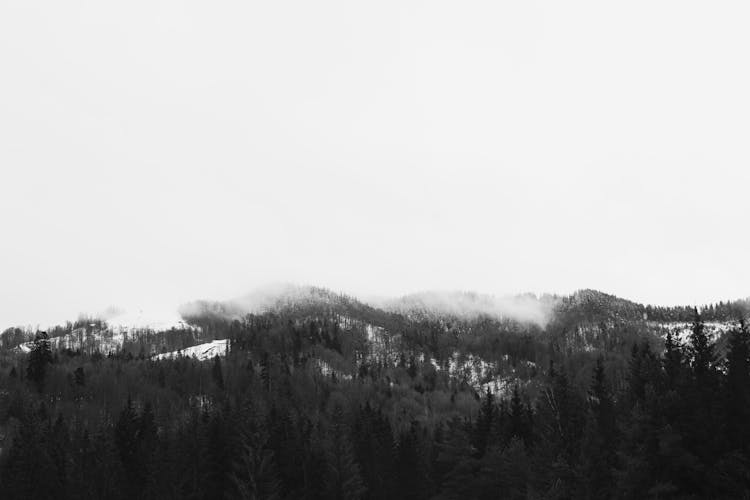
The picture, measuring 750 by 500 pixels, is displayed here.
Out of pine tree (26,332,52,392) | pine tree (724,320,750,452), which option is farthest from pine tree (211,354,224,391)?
pine tree (724,320,750,452)

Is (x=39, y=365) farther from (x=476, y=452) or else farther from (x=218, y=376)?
(x=476, y=452)

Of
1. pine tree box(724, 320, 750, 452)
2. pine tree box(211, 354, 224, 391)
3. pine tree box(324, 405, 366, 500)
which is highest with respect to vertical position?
pine tree box(724, 320, 750, 452)

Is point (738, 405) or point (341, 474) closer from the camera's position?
point (738, 405)

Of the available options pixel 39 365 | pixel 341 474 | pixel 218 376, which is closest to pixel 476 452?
pixel 341 474

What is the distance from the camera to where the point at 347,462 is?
69.6 m

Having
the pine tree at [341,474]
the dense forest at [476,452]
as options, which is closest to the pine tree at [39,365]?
the dense forest at [476,452]

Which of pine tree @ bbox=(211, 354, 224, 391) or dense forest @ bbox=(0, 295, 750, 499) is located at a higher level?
dense forest @ bbox=(0, 295, 750, 499)

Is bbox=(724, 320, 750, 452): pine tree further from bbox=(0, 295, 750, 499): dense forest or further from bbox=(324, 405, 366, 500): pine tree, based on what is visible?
bbox=(324, 405, 366, 500): pine tree

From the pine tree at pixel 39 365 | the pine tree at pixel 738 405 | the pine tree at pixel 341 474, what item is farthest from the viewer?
the pine tree at pixel 39 365

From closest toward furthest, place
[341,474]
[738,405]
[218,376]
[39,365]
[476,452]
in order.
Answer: [738,405]
[476,452]
[341,474]
[39,365]
[218,376]

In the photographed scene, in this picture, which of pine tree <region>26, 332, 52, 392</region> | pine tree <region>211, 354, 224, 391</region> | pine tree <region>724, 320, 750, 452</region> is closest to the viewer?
pine tree <region>724, 320, 750, 452</region>

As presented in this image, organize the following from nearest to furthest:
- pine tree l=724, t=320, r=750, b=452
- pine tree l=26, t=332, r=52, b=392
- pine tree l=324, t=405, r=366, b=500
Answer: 1. pine tree l=724, t=320, r=750, b=452
2. pine tree l=324, t=405, r=366, b=500
3. pine tree l=26, t=332, r=52, b=392

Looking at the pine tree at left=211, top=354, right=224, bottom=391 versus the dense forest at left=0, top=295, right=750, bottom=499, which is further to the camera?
the pine tree at left=211, top=354, right=224, bottom=391

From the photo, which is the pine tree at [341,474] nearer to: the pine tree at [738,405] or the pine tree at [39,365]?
the pine tree at [738,405]
